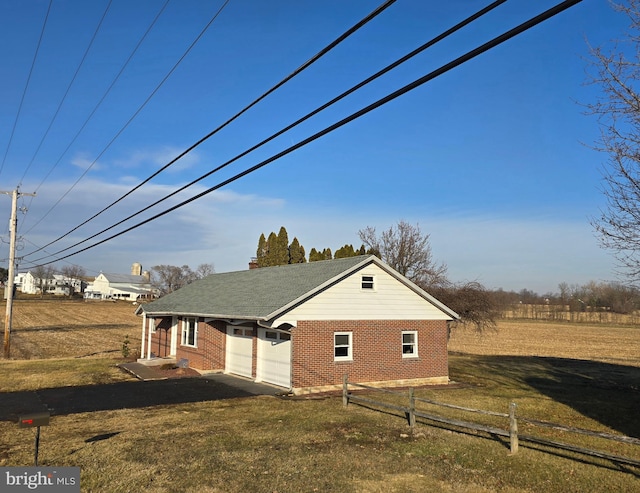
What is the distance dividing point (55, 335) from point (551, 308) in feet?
360

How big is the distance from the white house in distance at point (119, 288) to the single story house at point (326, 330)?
129m

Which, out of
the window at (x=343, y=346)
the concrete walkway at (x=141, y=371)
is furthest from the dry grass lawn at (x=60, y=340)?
the window at (x=343, y=346)

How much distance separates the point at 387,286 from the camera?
2178 cm

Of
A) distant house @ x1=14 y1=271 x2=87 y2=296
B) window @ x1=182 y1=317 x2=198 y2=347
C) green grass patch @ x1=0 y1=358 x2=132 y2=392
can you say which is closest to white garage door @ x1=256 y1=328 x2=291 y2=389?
window @ x1=182 y1=317 x2=198 y2=347

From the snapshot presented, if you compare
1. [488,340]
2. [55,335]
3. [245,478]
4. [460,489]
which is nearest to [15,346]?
[55,335]

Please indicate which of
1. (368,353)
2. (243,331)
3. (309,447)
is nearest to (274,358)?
(243,331)

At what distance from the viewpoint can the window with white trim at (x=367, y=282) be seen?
70.0 ft

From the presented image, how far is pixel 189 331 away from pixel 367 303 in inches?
427

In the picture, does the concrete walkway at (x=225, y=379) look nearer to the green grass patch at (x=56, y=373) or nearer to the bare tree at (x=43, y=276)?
the green grass patch at (x=56, y=373)

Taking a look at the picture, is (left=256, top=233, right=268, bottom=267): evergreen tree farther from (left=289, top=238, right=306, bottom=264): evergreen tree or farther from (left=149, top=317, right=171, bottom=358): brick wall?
(left=149, top=317, right=171, bottom=358): brick wall

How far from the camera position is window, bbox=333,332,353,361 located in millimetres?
20230

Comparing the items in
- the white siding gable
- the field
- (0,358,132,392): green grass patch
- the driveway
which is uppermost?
the white siding gable

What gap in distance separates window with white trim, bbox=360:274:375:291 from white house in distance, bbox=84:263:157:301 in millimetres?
133496

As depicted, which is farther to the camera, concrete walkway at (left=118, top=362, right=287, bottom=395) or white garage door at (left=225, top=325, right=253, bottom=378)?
white garage door at (left=225, top=325, right=253, bottom=378)
